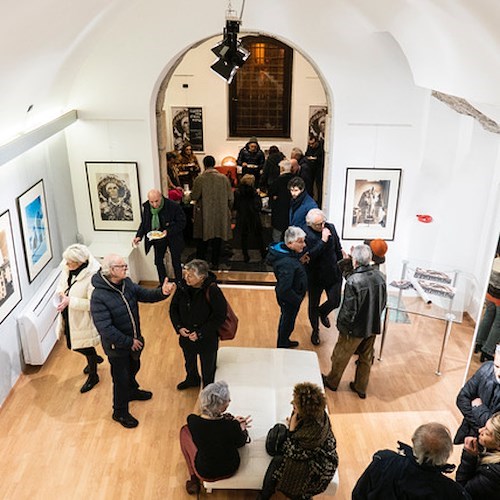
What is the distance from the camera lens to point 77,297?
557 cm

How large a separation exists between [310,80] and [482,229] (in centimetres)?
631

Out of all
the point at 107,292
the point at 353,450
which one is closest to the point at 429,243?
the point at 353,450

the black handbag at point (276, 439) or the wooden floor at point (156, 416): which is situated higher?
the black handbag at point (276, 439)

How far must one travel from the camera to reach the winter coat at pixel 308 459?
4.08m

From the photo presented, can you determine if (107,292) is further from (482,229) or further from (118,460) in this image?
(482,229)

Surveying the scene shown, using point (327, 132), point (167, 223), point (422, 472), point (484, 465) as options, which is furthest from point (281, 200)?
point (422, 472)

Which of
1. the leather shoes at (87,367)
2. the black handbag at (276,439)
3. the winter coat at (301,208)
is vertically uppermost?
the winter coat at (301,208)

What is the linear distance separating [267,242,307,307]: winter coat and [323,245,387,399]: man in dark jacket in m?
0.57

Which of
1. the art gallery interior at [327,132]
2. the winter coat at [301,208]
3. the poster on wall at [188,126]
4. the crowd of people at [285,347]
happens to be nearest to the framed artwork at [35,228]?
the art gallery interior at [327,132]

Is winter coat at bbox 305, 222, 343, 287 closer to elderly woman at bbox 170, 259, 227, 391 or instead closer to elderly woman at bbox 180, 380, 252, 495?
elderly woman at bbox 170, 259, 227, 391

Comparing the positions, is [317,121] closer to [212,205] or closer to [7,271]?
[212,205]

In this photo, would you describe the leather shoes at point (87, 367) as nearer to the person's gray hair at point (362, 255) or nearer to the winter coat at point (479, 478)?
the person's gray hair at point (362, 255)

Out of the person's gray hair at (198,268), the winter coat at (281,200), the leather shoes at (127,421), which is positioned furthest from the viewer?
the winter coat at (281,200)

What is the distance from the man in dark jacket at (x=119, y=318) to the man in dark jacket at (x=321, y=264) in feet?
6.61
